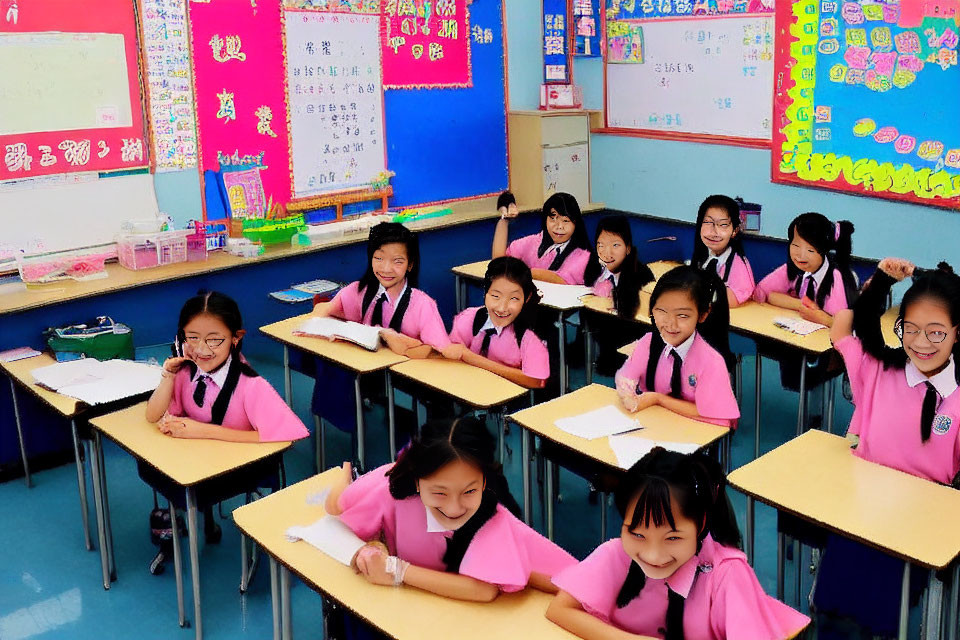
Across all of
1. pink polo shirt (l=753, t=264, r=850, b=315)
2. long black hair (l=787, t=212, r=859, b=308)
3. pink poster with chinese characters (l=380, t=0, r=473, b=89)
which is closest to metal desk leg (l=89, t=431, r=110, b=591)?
pink polo shirt (l=753, t=264, r=850, b=315)

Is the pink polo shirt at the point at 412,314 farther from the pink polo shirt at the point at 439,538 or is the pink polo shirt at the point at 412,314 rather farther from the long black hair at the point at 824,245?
the long black hair at the point at 824,245

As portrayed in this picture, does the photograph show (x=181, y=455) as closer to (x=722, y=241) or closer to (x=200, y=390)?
(x=200, y=390)

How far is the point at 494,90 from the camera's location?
21.8ft

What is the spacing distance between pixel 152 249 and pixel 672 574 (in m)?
3.80

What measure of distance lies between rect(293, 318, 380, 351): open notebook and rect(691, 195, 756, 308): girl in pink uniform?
1723mm

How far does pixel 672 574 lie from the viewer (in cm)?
192

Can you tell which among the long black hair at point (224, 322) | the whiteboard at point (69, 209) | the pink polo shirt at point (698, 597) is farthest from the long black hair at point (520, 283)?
the whiteboard at point (69, 209)

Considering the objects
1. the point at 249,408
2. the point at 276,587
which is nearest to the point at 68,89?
the point at 249,408

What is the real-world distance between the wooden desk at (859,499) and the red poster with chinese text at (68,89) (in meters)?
3.70

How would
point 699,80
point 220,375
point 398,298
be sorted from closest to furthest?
1. point 220,375
2. point 398,298
3. point 699,80

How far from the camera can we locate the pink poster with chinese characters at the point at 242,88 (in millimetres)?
5168

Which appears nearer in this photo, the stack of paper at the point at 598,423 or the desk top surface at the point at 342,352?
the stack of paper at the point at 598,423

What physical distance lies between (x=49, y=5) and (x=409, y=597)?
12.3 feet

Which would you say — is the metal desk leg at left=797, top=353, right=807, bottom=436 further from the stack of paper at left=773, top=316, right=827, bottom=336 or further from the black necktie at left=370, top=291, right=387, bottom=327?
the black necktie at left=370, top=291, right=387, bottom=327
